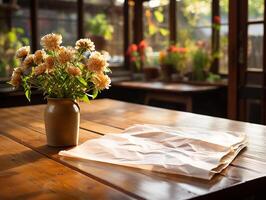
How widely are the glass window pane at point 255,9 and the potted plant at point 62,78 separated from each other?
7.54 ft

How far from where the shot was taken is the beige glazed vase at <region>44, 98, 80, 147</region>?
1561mm

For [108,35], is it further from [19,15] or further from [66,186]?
[66,186]

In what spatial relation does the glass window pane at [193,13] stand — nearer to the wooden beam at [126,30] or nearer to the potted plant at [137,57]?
the potted plant at [137,57]

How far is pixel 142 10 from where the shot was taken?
5.07 meters

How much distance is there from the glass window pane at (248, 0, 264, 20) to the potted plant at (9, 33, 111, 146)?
2297 mm

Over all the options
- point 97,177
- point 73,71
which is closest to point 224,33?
point 73,71

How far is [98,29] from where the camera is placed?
4.89m

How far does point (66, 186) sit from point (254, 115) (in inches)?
108

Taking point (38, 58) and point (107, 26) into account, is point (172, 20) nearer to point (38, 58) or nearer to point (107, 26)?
point (107, 26)

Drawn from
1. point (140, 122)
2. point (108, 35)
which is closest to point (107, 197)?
point (140, 122)

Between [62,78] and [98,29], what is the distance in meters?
3.46

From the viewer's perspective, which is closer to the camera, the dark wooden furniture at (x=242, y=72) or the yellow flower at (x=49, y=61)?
the yellow flower at (x=49, y=61)

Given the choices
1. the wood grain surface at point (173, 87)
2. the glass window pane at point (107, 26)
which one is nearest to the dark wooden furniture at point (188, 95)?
the wood grain surface at point (173, 87)

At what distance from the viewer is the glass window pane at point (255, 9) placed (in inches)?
135
